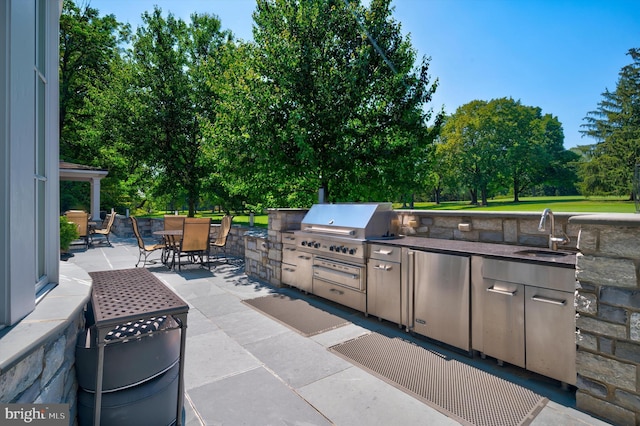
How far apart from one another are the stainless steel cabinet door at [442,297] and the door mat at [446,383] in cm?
22

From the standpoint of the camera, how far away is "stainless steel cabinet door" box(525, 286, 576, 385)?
2.49 m

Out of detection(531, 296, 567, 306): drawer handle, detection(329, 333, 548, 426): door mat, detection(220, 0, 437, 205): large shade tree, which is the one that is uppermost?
detection(220, 0, 437, 205): large shade tree

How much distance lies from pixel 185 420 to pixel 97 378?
82 centimetres

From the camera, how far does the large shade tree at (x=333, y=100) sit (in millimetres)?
7801

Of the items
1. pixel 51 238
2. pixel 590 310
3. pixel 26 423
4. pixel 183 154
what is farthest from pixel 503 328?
pixel 183 154

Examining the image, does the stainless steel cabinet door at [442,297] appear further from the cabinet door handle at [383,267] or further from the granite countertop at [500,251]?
the cabinet door handle at [383,267]

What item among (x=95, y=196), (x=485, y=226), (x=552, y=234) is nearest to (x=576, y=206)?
(x=485, y=226)

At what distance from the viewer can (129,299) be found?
1948 mm

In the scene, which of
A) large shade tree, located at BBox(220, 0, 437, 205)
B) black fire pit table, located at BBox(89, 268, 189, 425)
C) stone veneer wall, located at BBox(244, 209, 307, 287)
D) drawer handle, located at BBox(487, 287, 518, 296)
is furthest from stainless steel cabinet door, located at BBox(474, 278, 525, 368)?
large shade tree, located at BBox(220, 0, 437, 205)

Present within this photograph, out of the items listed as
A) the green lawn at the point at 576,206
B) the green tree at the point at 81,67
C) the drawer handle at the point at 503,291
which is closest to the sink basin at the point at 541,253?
the drawer handle at the point at 503,291

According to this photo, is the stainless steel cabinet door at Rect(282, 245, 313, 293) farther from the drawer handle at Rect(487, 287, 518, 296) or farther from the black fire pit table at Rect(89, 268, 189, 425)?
the black fire pit table at Rect(89, 268, 189, 425)

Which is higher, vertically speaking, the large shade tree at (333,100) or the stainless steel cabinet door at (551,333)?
the large shade tree at (333,100)

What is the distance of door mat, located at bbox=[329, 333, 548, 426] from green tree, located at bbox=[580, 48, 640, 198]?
32897 mm

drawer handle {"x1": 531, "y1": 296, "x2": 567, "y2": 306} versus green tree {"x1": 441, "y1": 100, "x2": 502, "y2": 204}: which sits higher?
green tree {"x1": 441, "y1": 100, "x2": 502, "y2": 204}
